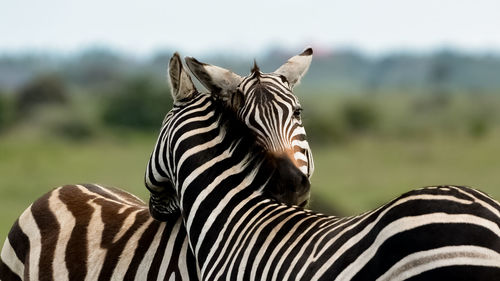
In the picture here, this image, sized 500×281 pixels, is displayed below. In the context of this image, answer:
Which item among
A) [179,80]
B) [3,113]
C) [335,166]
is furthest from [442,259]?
[3,113]

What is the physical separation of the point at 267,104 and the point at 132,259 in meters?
1.07

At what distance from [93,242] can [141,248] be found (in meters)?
0.34

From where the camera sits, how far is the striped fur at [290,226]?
3025 millimetres

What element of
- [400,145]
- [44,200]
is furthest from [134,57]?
[44,200]

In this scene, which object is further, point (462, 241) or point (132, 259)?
point (132, 259)

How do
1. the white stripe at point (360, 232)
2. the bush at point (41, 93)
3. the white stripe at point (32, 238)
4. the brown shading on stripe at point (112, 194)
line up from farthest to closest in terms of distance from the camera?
the bush at point (41, 93) < the brown shading on stripe at point (112, 194) < the white stripe at point (32, 238) < the white stripe at point (360, 232)

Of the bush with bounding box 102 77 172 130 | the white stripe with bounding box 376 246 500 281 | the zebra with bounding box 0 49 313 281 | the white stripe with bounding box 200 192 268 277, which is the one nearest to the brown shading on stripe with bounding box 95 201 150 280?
the zebra with bounding box 0 49 313 281

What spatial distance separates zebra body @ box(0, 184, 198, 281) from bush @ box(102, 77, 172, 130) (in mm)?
32139

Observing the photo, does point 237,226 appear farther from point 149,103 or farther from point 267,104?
point 149,103

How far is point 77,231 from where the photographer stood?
4.85m

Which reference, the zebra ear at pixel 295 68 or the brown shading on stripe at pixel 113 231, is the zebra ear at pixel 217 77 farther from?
the brown shading on stripe at pixel 113 231

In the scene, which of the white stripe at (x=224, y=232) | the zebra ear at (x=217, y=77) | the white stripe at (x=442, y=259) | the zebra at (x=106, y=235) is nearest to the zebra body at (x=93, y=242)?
the zebra at (x=106, y=235)

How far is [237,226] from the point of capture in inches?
154

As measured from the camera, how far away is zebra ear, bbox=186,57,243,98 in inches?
167
